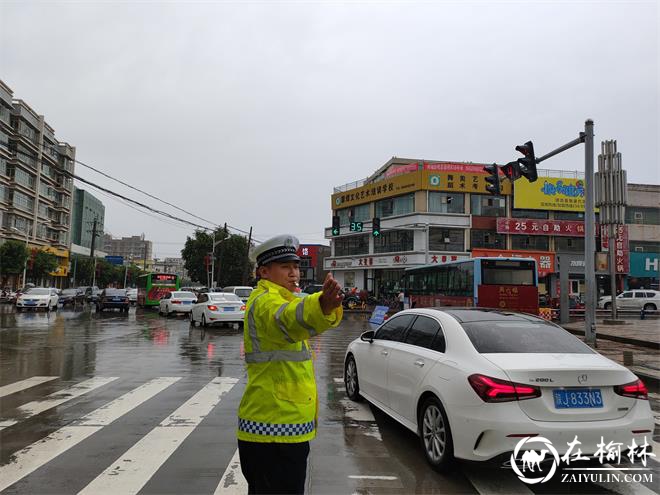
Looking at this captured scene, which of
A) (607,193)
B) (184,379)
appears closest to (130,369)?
(184,379)

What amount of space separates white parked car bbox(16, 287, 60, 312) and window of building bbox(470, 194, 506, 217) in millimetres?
34099

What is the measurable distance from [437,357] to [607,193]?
55.7 ft

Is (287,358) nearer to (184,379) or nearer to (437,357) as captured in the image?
(437,357)

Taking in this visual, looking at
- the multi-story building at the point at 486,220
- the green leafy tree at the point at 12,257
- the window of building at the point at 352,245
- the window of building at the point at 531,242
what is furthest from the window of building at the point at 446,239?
the green leafy tree at the point at 12,257

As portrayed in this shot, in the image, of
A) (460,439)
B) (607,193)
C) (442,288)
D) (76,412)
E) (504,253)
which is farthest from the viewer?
(504,253)

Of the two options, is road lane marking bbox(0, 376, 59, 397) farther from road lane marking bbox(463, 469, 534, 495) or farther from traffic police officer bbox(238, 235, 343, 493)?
road lane marking bbox(463, 469, 534, 495)

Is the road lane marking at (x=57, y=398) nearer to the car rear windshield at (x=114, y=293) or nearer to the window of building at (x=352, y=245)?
the car rear windshield at (x=114, y=293)

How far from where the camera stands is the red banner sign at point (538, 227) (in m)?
43.5

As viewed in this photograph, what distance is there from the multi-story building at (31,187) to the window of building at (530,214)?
148 feet

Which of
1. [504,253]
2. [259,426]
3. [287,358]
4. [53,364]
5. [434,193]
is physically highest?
[434,193]

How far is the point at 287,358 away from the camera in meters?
2.43

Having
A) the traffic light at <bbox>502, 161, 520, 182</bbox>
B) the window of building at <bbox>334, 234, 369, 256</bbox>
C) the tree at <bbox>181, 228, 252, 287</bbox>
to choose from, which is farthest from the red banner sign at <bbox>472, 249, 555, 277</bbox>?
the tree at <bbox>181, 228, 252, 287</bbox>

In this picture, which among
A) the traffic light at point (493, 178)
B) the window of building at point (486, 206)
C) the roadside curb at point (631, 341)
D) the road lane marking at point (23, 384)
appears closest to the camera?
the road lane marking at point (23, 384)

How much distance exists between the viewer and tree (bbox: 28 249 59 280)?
2156 inches
